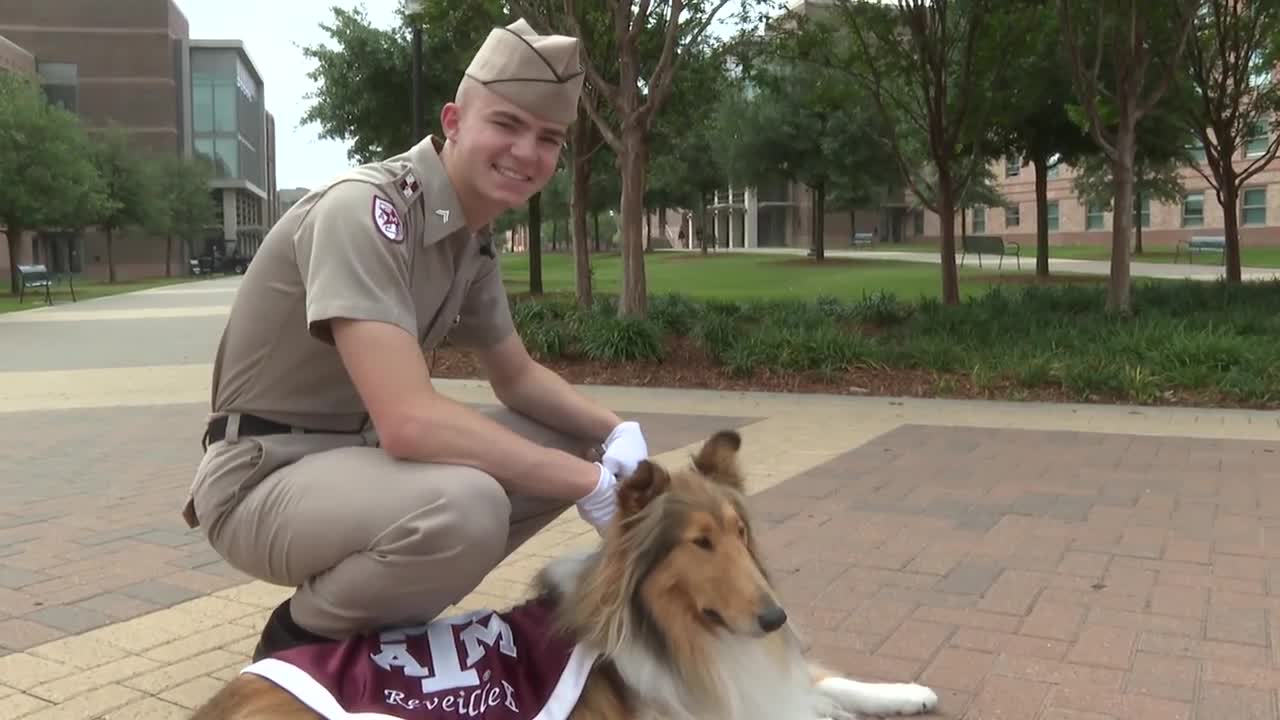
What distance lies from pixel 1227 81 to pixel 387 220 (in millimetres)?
19857

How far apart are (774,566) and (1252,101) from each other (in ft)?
63.2

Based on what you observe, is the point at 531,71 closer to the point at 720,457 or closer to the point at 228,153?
the point at 720,457

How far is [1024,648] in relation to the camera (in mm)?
3826

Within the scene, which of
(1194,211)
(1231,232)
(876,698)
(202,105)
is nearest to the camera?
(876,698)

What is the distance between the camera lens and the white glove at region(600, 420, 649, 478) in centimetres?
300

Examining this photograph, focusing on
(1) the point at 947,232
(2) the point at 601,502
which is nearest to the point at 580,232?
(1) the point at 947,232

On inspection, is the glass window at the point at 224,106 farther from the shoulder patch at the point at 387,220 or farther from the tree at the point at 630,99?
the shoulder patch at the point at 387,220

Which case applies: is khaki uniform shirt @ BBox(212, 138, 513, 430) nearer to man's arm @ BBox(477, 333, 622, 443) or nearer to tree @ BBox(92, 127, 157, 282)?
man's arm @ BBox(477, 333, 622, 443)

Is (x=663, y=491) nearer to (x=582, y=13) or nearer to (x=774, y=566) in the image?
(x=774, y=566)

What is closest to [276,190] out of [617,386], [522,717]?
[617,386]

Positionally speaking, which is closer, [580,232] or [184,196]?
[580,232]

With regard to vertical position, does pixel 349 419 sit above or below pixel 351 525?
above

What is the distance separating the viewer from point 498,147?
2.85 m

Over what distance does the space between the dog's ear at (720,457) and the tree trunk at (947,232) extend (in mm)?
13260
